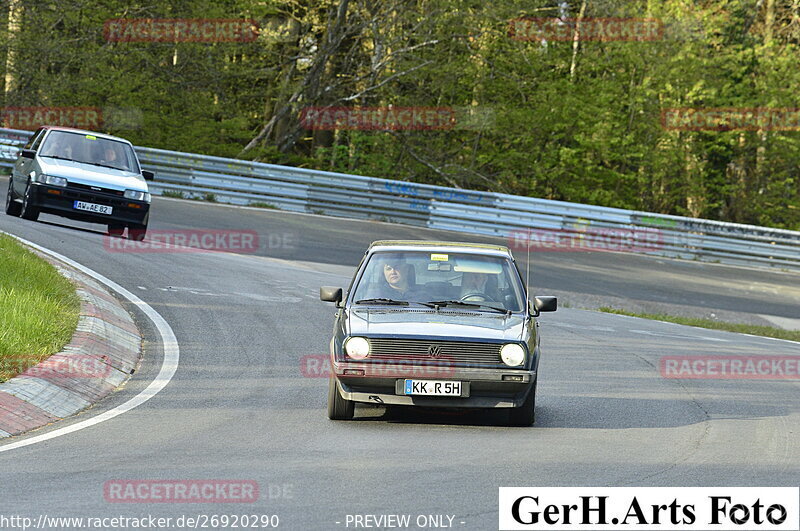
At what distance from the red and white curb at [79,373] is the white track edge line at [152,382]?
0.28 meters

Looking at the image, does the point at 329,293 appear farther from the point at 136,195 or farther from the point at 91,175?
the point at 91,175

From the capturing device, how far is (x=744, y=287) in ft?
80.2

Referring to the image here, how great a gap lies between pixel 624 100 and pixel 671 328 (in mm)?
20872

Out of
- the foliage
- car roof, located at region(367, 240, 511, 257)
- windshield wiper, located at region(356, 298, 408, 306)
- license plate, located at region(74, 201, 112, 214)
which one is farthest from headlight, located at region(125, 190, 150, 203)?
the foliage

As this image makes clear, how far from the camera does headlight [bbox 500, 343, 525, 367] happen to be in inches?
362

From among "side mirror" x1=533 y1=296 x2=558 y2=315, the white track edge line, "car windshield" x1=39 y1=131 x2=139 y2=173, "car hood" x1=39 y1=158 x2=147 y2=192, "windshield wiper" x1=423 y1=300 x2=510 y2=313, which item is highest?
"car windshield" x1=39 y1=131 x2=139 y2=173

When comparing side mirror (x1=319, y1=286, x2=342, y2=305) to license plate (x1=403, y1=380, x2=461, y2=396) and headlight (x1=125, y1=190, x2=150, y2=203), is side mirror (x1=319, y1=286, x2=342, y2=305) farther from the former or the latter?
headlight (x1=125, y1=190, x2=150, y2=203)

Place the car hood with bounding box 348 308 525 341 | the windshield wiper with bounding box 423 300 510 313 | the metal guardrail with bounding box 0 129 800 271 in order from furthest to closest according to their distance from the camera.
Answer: the metal guardrail with bounding box 0 129 800 271
the windshield wiper with bounding box 423 300 510 313
the car hood with bounding box 348 308 525 341

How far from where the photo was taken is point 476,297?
10.1 meters

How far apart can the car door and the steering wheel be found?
1186 cm

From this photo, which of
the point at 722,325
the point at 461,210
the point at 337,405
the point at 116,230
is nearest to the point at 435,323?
the point at 337,405

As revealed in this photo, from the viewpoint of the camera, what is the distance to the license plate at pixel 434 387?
9.13m

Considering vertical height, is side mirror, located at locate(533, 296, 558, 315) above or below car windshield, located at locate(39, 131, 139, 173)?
below

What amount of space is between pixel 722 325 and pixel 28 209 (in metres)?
12.5
